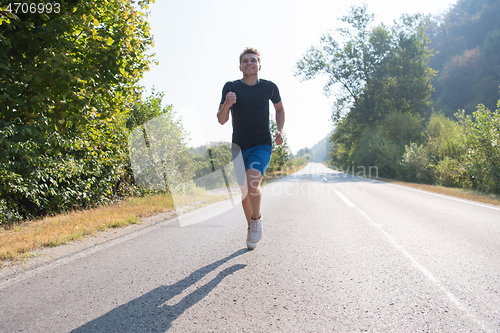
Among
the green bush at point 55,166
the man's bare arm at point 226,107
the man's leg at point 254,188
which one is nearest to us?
the man's bare arm at point 226,107

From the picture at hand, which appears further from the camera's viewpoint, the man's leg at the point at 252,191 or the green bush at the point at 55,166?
the green bush at the point at 55,166

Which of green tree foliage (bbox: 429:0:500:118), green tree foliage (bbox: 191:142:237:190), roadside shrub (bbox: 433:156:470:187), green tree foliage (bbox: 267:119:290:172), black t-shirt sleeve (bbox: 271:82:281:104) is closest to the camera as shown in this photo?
black t-shirt sleeve (bbox: 271:82:281:104)

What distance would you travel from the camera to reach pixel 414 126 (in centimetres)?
2631

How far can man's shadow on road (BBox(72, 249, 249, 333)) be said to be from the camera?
6.16 feet

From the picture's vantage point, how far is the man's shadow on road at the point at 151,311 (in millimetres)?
1877

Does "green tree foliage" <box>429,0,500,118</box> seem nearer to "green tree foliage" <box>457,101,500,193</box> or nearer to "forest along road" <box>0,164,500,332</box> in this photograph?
"green tree foliage" <box>457,101,500,193</box>

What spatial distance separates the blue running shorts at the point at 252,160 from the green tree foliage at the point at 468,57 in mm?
43941

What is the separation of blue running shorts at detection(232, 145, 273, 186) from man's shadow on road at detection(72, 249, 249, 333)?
1277 mm

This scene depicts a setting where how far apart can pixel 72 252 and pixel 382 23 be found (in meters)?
38.4

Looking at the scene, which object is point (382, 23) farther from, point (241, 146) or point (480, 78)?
point (241, 146)

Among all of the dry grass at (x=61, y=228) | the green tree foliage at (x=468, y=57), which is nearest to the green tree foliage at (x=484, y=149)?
the dry grass at (x=61, y=228)

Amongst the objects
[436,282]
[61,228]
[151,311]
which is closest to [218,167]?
[61,228]

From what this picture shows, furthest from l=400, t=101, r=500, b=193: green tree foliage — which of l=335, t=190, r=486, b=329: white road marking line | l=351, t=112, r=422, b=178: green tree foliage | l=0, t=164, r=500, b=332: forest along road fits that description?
l=335, t=190, r=486, b=329: white road marking line

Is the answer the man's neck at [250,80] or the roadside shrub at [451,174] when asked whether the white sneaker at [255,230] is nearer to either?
the man's neck at [250,80]
